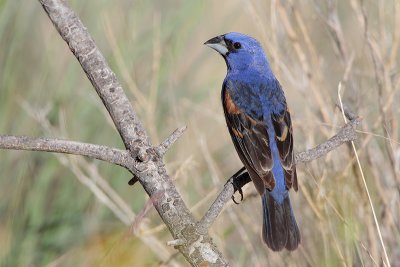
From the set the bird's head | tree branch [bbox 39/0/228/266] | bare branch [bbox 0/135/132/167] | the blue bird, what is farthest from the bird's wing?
bare branch [bbox 0/135/132/167]

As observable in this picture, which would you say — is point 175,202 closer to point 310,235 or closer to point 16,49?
point 310,235

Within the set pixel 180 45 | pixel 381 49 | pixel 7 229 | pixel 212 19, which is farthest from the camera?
pixel 212 19

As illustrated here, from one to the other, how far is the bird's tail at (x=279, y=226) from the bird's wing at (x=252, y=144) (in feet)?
0.25

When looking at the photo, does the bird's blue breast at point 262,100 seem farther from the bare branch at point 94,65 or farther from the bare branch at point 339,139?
the bare branch at point 94,65

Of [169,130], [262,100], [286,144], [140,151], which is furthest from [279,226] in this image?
[169,130]

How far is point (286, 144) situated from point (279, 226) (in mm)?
400

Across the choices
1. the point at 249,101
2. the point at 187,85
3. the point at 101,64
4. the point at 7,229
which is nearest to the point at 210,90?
the point at 187,85

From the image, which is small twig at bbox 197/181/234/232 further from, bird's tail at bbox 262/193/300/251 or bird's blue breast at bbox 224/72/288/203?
bird's blue breast at bbox 224/72/288/203

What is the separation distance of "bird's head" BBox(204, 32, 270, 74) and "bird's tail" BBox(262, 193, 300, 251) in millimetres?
995

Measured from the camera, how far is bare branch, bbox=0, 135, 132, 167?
1963 mm

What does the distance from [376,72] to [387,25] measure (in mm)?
946

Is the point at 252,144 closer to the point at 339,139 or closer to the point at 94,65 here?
the point at 339,139

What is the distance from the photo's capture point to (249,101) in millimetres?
3564

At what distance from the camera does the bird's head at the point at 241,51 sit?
12.7 feet
